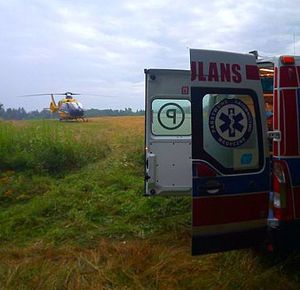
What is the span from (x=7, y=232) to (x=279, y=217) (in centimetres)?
433

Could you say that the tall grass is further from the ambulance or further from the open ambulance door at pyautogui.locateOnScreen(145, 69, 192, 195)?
the ambulance

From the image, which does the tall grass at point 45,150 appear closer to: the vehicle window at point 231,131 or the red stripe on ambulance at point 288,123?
the vehicle window at point 231,131

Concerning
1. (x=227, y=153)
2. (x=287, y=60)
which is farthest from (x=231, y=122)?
(x=287, y=60)

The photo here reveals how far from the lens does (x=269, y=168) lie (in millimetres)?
3605

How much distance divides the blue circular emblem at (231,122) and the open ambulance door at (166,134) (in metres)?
2.20

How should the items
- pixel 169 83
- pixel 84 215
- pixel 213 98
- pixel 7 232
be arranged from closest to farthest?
1. pixel 213 98
2. pixel 169 83
3. pixel 7 232
4. pixel 84 215

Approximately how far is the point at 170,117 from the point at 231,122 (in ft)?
7.78

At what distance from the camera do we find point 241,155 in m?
3.54

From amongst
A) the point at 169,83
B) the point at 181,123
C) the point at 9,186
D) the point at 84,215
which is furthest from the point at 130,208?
the point at 9,186

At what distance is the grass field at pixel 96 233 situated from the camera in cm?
403

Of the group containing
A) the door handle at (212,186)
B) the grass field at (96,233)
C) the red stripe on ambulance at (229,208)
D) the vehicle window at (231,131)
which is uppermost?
the vehicle window at (231,131)

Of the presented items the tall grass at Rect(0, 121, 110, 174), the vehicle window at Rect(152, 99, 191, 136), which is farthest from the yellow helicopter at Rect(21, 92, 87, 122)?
the vehicle window at Rect(152, 99, 191, 136)

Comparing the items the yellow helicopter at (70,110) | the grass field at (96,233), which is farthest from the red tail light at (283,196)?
the yellow helicopter at (70,110)

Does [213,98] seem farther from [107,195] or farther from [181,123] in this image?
[107,195]
